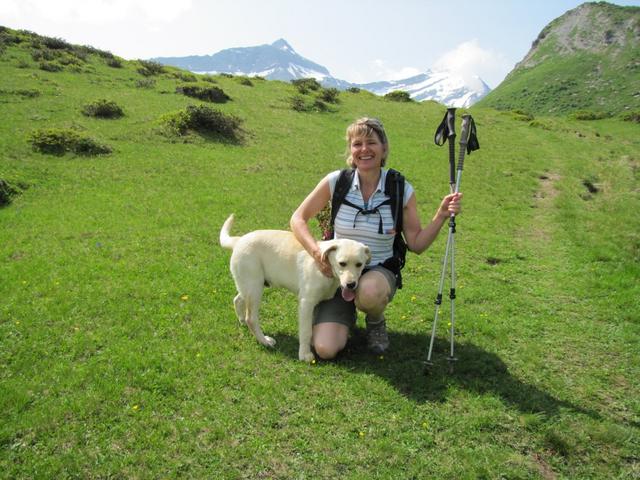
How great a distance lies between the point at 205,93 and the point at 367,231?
80.8ft

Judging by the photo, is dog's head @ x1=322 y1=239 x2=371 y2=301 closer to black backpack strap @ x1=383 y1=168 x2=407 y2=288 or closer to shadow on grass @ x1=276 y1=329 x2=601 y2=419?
black backpack strap @ x1=383 y1=168 x2=407 y2=288

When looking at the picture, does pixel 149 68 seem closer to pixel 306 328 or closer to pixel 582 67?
pixel 306 328

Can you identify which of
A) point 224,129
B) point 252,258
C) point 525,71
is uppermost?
point 525,71

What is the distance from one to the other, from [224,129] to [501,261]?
51.1 feet

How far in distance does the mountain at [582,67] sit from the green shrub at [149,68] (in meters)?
47.5

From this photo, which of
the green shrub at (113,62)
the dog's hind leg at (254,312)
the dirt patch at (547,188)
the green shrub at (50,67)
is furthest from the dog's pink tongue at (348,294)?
the green shrub at (113,62)

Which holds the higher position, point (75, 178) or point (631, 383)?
point (75, 178)

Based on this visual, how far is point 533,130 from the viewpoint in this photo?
30.8 m

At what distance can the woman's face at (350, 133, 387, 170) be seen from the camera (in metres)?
5.38

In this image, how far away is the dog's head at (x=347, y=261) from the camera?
15.8 feet

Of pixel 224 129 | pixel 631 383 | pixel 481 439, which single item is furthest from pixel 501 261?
pixel 224 129

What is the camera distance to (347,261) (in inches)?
193

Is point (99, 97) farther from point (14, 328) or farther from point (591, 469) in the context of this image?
point (591, 469)

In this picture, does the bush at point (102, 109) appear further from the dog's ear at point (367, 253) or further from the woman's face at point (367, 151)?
the dog's ear at point (367, 253)
